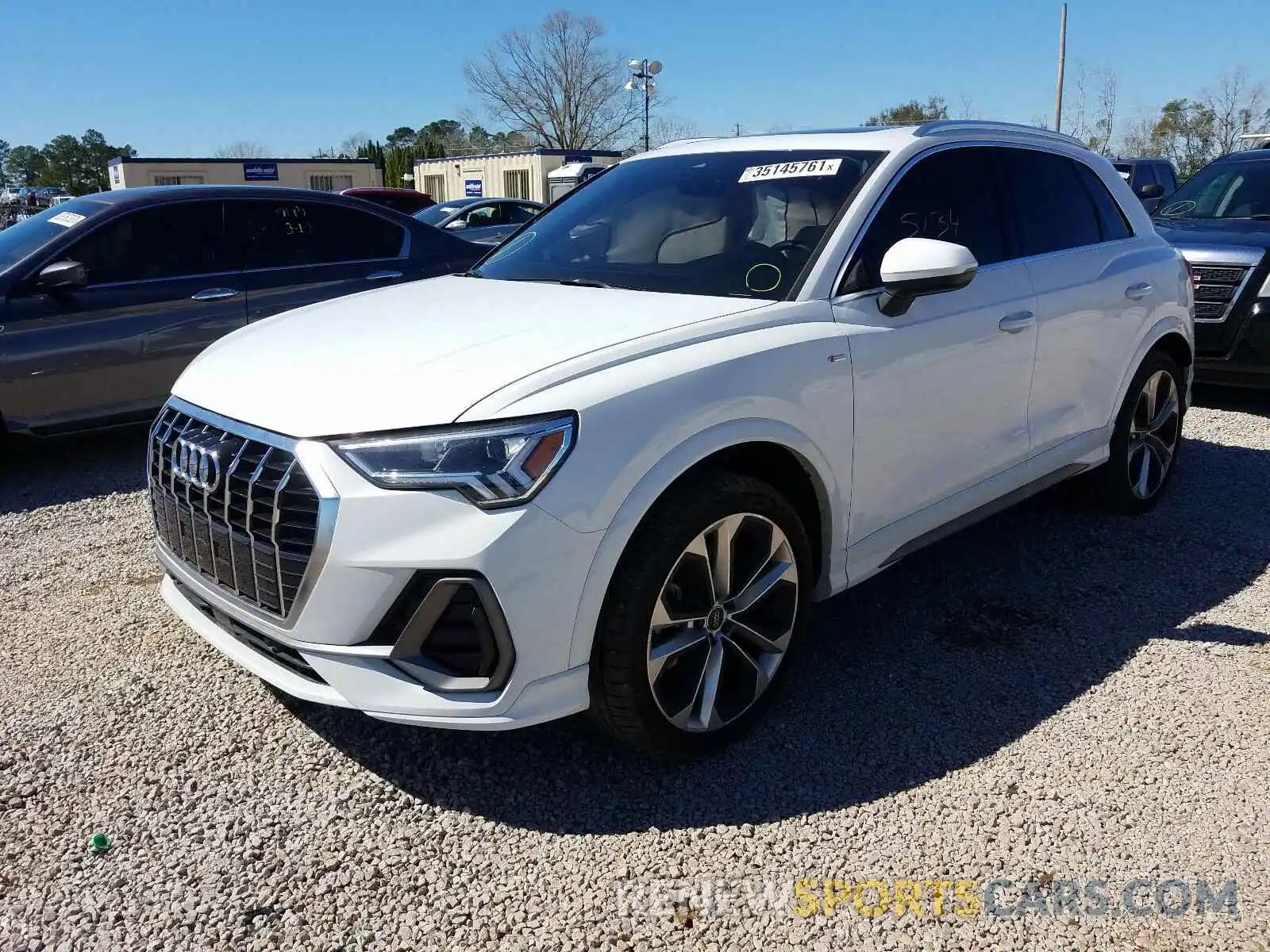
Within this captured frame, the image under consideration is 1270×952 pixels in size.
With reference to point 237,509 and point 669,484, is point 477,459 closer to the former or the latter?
point 669,484

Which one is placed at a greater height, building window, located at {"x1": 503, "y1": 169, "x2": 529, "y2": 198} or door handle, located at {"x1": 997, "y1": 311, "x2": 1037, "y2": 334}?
building window, located at {"x1": 503, "y1": 169, "x2": 529, "y2": 198}

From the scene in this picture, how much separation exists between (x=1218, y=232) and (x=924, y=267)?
227 inches

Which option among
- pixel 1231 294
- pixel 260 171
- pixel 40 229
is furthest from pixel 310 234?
pixel 260 171

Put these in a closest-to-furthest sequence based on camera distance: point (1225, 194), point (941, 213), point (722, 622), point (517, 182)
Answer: point (722, 622), point (941, 213), point (1225, 194), point (517, 182)

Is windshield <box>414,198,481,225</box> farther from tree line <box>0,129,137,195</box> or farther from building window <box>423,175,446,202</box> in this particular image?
tree line <box>0,129,137,195</box>

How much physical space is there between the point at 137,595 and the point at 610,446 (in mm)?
2641

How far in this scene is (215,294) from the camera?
6.12 m

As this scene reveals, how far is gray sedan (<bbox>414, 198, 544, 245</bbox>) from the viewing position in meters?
16.5

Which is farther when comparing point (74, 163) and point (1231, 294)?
point (74, 163)

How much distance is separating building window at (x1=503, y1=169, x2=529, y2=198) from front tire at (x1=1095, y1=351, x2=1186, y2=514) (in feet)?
145

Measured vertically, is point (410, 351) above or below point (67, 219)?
below

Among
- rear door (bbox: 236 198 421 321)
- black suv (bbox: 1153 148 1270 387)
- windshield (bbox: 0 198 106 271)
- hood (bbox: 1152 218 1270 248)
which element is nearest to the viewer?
windshield (bbox: 0 198 106 271)

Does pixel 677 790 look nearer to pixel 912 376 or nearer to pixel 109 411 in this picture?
pixel 912 376

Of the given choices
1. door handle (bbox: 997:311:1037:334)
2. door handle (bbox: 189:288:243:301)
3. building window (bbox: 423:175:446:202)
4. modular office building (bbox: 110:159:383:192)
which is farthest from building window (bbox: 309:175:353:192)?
door handle (bbox: 997:311:1037:334)
